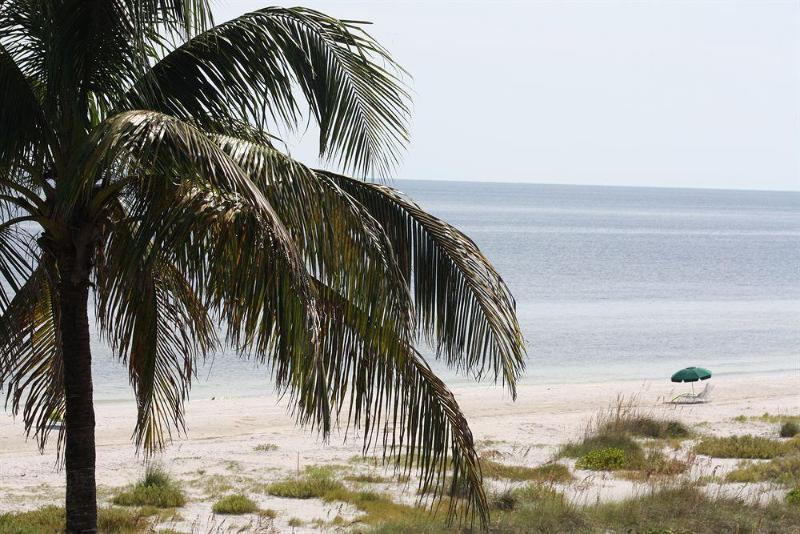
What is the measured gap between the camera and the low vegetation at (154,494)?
10531 millimetres

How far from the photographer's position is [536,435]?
54.3ft

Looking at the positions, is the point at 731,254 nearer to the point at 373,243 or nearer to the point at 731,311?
the point at 731,311

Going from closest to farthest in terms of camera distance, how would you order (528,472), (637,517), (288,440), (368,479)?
(637,517), (368,479), (528,472), (288,440)

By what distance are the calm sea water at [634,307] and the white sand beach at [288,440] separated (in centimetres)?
165

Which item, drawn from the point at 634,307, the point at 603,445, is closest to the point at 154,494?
the point at 603,445

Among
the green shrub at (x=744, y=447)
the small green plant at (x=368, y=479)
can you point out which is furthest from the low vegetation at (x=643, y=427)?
the small green plant at (x=368, y=479)

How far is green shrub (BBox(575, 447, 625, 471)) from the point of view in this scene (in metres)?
12.7

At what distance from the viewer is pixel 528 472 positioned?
12391 millimetres

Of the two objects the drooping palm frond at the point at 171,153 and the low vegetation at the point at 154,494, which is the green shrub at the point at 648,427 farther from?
the drooping palm frond at the point at 171,153

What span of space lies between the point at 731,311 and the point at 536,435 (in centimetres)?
3528

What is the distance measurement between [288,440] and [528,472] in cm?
483

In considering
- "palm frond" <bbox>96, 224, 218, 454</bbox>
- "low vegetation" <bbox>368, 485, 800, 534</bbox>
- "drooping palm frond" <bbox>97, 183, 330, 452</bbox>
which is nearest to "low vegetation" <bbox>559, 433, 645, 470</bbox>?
"low vegetation" <bbox>368, 485, 800, 534</bbox>

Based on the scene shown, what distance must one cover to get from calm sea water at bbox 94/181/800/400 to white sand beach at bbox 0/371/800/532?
165 cm

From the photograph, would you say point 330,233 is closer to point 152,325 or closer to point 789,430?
point 152,325
